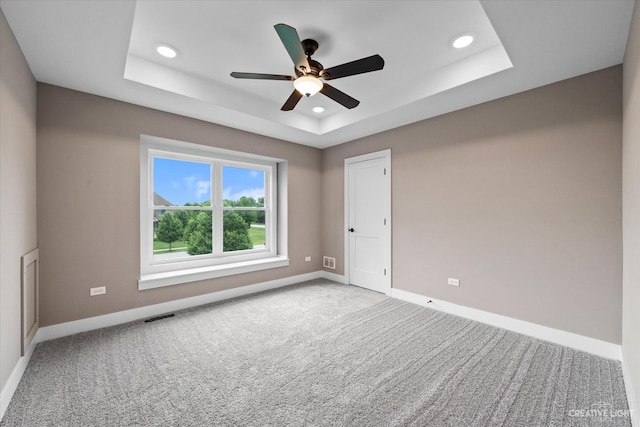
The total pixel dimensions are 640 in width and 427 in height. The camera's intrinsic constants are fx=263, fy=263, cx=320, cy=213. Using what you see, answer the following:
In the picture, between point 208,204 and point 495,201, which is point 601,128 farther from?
point 208,204

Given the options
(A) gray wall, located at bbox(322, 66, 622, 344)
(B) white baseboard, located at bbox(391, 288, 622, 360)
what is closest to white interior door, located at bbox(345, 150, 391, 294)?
(A) gray wall, located at bbox(322, 66, 622, 344)

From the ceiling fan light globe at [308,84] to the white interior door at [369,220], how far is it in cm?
202

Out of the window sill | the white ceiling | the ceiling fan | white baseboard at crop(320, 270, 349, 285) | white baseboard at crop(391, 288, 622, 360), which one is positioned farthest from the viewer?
white baseboard at crop(320, 270, 349, 285)

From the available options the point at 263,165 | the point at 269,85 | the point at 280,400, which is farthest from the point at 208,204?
the point at 280,400

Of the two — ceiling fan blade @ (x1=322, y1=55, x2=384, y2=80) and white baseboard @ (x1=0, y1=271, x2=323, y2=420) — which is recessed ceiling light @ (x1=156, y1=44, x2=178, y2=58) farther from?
white baseboard @ (x1=0, y1=271, x2=323, y2=420)

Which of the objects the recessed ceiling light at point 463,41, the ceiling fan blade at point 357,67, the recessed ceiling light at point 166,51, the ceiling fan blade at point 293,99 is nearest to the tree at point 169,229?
the recessed ceiling light at point 166,51

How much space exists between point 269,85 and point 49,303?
316 centimetres

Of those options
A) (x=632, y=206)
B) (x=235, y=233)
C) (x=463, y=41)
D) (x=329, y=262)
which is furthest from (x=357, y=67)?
(x=329, y=262)

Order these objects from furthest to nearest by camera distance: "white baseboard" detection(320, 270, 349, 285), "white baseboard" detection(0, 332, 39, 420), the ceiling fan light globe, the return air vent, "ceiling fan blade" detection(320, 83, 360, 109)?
the return air vent
"white baseboard" detection(320, 270, 349, 285)
"ceiling fan blade" detection(320, 83, 360, 109)
the ceiling fan light globe
"white baseboard" detection(0, 332, 39, 420)

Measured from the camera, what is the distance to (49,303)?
8.31ft

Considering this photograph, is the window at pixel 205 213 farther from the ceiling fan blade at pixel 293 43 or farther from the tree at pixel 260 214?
the ceiling fan blade at pixel 293 43

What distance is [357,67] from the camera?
204 cm

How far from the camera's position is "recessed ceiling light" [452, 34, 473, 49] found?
2.24m

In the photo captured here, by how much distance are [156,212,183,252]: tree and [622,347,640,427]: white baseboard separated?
14.5 ft
